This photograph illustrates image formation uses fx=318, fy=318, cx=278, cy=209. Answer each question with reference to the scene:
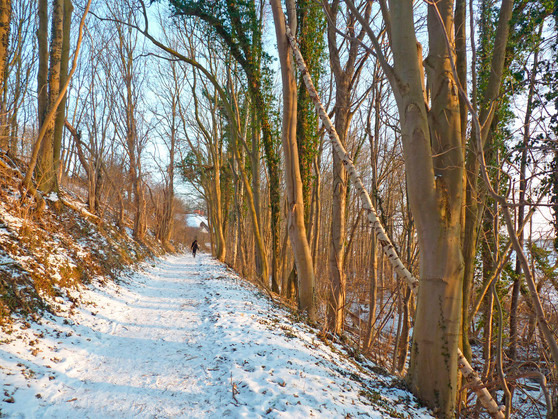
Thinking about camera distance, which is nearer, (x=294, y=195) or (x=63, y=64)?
(x=294, y=195)

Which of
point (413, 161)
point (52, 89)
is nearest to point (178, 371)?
point (413, 161)

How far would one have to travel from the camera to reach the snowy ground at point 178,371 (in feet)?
9.59

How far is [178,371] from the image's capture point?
371cm

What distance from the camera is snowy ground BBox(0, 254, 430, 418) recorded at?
2.92m

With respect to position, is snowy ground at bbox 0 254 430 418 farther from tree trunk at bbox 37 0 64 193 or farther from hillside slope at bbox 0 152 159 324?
tree trunk at bbox 37 0 64 193

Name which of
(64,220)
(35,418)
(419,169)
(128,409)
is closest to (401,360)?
(419,169)

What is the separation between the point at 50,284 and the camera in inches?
200

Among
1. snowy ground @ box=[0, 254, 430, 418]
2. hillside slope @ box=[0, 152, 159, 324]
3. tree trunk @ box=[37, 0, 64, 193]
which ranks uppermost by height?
tree trunk @ box=[37, 0, 64, 193]

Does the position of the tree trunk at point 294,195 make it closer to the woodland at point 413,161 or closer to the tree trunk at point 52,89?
the woodland at point 413,161

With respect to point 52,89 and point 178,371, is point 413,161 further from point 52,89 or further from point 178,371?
point 52,89

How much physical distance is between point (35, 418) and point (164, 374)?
1250 millimetres

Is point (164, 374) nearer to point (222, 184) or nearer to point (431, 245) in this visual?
point (431, 245)

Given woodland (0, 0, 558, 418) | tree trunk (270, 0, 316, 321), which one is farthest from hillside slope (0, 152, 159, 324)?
tree trunk (270, 0, 316, 321)

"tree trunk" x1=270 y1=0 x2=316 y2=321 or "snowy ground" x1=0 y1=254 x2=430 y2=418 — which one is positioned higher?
"tree trunk" x1=270 y1=0 x2=316 y2=321
